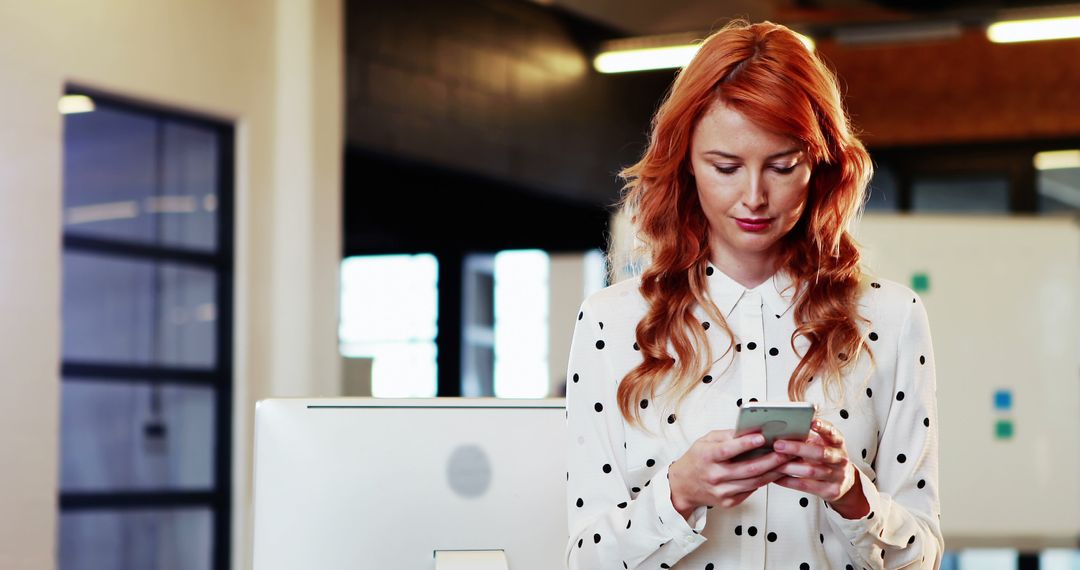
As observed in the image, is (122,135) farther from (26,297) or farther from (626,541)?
(626,541)

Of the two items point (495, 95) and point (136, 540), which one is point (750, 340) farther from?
point (495, 95)

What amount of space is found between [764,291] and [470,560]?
518 millimetres

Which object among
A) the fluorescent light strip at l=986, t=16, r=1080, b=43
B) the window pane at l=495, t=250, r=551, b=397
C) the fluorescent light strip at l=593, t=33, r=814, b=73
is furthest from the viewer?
the window pane at l=495, t=250, r=551, b=397

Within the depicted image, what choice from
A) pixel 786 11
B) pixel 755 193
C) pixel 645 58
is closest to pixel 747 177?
pixel 755 193

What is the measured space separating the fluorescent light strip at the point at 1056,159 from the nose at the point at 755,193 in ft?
21.3

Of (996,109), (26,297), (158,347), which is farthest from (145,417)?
(996,109)

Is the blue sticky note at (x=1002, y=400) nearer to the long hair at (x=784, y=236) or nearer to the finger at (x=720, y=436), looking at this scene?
the long hair at (x=784, y=236)

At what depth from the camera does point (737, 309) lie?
1.39 metres

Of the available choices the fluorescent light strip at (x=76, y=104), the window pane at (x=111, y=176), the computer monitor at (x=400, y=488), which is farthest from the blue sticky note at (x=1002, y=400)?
the computer monitor at (x=400, y=488)

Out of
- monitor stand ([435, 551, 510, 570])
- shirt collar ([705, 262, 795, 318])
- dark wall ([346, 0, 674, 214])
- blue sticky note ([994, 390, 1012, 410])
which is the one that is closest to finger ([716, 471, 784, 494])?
shirt collar ([705, 262, 795, 318])

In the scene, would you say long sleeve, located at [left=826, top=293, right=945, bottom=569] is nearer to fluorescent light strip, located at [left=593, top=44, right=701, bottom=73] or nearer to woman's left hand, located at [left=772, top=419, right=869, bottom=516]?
woman's left hand, located at [left=772, top=419, right=869, bottom=516]

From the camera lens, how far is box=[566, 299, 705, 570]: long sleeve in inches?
48.6

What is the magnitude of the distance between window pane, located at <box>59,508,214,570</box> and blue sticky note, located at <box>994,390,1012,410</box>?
3.32 meters

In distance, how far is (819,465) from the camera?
1.12 meters
